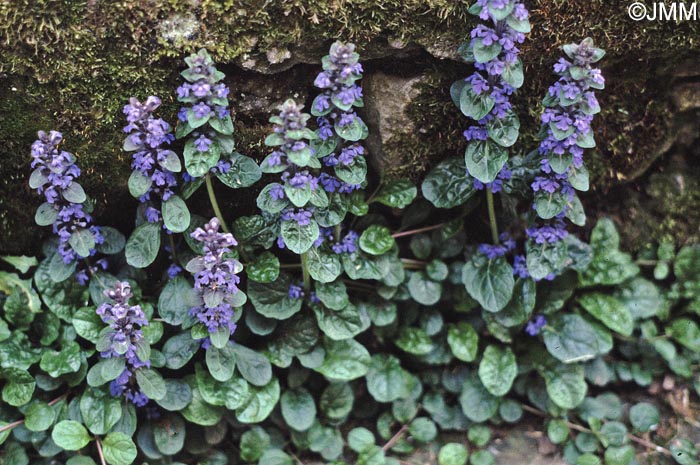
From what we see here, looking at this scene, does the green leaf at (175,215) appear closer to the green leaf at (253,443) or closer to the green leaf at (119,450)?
the green leaf at (119,450)

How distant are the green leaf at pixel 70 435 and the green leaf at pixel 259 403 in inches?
26.9

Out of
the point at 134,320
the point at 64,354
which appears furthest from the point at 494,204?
the point at 64,354

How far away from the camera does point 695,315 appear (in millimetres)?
3967

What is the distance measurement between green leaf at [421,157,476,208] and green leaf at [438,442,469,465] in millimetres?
1209

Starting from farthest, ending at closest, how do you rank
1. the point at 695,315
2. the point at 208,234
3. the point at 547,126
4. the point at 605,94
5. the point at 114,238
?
the point at 695,315
the point at 605,94
the point at 114,238
the point at 547,126
the point at 208,234

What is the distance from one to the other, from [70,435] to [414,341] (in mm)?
1701

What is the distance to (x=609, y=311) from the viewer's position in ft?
12.3

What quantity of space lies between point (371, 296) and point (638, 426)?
1552 mm

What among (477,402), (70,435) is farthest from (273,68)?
(477,402)

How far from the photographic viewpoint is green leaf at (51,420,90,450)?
3.07 m

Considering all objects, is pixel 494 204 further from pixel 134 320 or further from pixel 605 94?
pixel 134 320

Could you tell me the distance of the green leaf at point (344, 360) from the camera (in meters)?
3.43

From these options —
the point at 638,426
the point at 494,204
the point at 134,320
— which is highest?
the point at 494,204

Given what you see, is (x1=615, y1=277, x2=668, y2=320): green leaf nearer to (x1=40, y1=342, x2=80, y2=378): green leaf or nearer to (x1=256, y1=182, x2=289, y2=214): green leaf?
(x1=256, y1=182, x2=289, y2=214): green leaf
